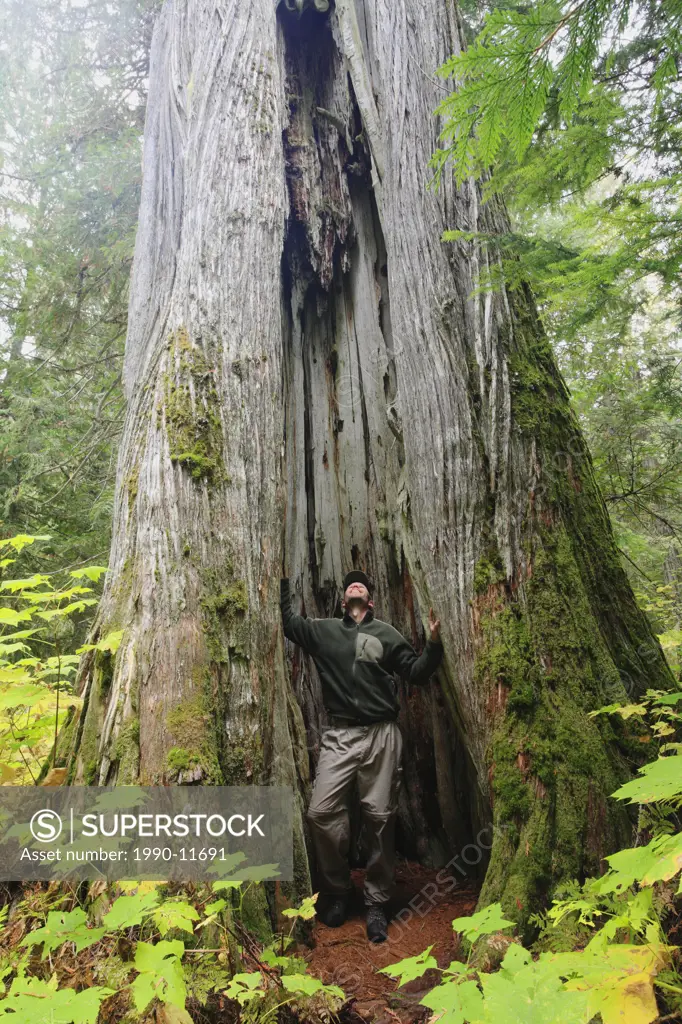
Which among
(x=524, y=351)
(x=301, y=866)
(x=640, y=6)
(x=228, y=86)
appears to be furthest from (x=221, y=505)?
(x=640, y=6)

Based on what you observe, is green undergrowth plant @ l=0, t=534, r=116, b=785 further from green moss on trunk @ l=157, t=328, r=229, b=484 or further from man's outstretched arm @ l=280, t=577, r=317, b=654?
man's outstretched arm @ l=280, t=577, r=317, b=654

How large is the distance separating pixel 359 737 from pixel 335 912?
985 millimetres

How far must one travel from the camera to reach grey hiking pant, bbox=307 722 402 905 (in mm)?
3699

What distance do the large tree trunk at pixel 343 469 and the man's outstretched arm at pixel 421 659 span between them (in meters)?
0.14

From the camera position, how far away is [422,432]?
407 cm

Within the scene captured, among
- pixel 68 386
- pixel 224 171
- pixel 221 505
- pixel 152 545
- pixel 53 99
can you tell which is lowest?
pixel 152 545

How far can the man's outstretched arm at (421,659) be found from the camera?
3.81m

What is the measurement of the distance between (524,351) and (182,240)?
2.50 metres

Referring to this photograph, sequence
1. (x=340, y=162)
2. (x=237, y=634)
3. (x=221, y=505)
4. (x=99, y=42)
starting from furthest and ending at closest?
(x=99, y=42), (x=340, y=162), (x=221, y=505), (x=237, y=634)

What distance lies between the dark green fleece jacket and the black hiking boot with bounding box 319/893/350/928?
104 cm

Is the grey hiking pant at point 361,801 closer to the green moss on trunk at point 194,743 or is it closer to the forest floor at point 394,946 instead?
the forest floor at point 394,946

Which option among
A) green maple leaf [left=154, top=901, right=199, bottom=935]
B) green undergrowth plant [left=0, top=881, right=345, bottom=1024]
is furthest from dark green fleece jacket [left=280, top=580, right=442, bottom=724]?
green maple leaf [left=154, top=901, right=199, bottom=935]

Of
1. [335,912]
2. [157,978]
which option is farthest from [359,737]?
[157,978]

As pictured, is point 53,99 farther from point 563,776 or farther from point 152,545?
point 563,776
